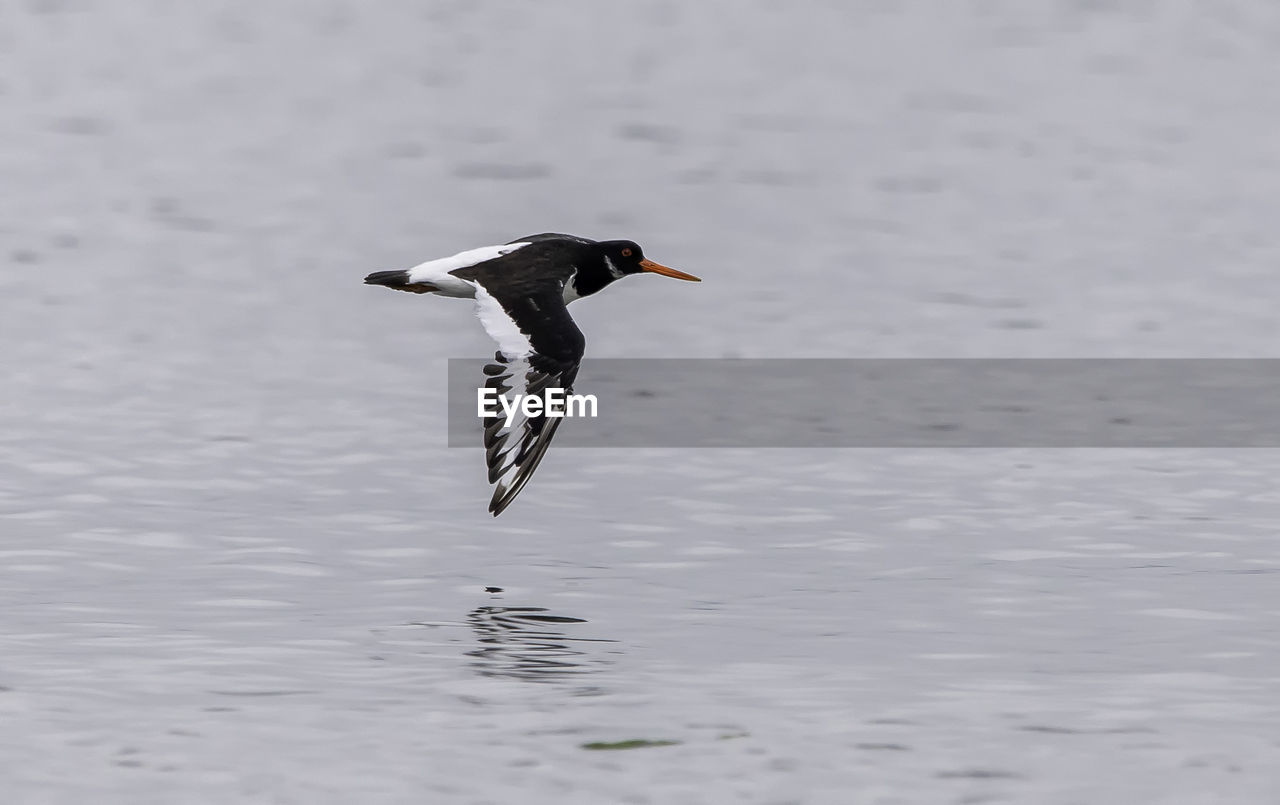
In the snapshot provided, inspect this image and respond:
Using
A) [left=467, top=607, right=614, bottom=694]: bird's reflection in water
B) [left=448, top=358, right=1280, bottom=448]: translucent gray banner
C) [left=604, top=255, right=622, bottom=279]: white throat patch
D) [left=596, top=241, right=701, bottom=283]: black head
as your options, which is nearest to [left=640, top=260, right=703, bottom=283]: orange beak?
[left=596, top=241, right=701, bottom=283]: black head

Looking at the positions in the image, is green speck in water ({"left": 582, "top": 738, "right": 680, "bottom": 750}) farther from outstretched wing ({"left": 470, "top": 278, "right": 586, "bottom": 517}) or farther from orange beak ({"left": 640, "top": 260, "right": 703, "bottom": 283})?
orange beak ({"left": 640, "top": 260, "right": 703, "bottom": 283})

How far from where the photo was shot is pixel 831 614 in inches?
423

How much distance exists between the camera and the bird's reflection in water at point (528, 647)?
9.55m

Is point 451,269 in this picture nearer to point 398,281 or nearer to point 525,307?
point 398,281

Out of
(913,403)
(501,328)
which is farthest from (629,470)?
(913,403)

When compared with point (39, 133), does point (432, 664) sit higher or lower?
lower

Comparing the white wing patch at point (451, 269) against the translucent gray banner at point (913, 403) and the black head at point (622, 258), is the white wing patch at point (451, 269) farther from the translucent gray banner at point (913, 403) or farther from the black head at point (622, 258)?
the translucent gray banner at point (913, 403)

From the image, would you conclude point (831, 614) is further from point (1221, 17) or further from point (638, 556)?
point (1221, 17)

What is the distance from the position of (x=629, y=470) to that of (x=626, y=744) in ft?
17.8

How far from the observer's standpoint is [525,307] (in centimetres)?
1259

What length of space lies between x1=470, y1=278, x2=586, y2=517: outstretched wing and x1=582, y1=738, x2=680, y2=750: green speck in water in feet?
9.25

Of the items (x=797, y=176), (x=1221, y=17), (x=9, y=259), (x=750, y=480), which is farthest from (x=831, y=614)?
(x=1221, y=17)

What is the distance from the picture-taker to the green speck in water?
8.50m

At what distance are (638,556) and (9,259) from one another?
36.5 feet
